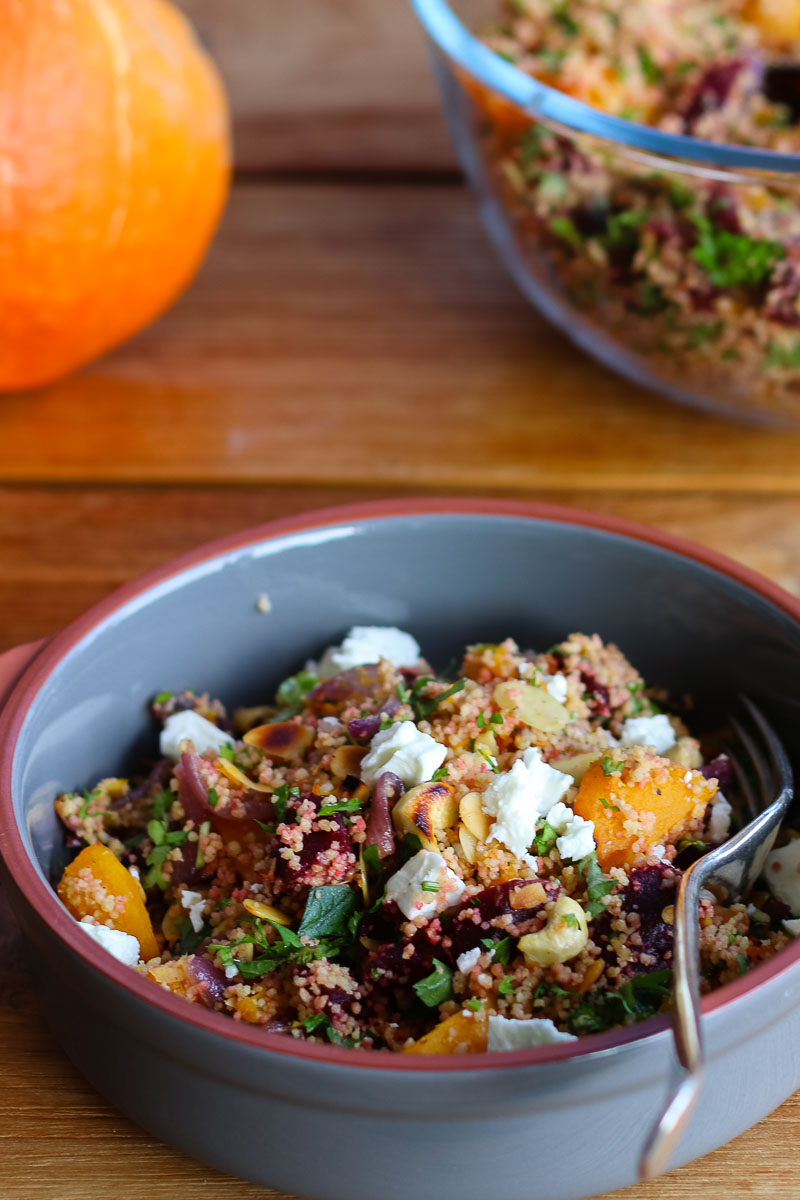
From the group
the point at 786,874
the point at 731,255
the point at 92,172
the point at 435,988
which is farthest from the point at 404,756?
the point at 92,172

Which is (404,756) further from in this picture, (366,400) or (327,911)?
Result: (366,400)

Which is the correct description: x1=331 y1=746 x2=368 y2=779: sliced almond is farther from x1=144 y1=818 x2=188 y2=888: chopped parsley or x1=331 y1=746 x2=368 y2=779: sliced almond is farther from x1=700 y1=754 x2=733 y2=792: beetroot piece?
x1=700 y1=754 x2=733 y2=792: beetroot piece

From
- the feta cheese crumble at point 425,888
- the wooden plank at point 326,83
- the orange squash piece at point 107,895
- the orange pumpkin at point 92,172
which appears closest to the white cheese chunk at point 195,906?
the orange squash piece at point 107,895

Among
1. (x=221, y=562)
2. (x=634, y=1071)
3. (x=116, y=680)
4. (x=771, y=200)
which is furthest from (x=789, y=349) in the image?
(x=634, y=1071)

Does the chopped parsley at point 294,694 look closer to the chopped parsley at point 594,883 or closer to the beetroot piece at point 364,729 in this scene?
the beetroot piece at point 364,729

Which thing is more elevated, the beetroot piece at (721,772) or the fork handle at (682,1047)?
the fork handle at (682,1047)

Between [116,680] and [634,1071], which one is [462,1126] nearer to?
[634,1071]
